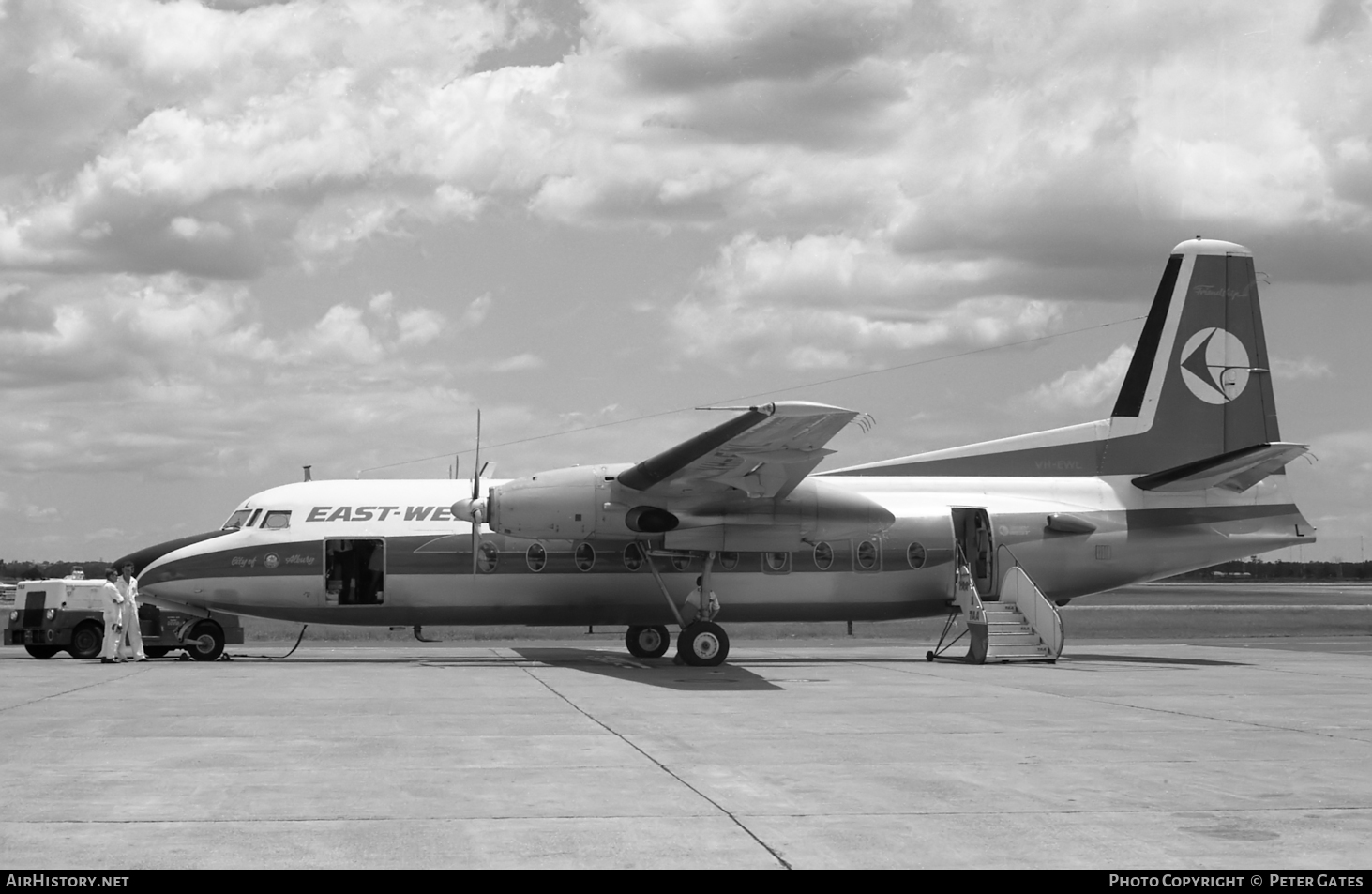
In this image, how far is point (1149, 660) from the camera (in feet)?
80.2

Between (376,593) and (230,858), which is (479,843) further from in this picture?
(376,593)

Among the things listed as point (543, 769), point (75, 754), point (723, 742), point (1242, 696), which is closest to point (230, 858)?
point (543, 769)

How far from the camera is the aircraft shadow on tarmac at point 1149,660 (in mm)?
23547

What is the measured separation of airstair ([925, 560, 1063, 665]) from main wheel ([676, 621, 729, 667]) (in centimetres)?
471

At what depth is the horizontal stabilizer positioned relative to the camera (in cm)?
2291

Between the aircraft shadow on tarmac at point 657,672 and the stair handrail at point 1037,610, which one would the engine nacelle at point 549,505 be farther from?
the stair handrail at point 1037,610

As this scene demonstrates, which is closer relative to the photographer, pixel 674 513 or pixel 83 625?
pixel 674 513

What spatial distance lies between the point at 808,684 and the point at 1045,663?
6.76m

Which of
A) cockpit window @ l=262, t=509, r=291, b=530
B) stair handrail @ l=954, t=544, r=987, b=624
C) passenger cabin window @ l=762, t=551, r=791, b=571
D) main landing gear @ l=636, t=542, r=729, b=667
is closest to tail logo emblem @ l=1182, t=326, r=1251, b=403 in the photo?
stair handrail @ l=954, t=544, r=987, b=624

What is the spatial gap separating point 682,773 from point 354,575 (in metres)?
14.3

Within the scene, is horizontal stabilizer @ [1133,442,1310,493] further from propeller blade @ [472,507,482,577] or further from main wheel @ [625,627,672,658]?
propeller blade @ [472,507,482,577]

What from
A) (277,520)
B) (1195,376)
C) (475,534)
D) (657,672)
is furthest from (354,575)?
(1195,376)

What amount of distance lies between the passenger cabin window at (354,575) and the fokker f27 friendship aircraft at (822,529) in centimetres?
3

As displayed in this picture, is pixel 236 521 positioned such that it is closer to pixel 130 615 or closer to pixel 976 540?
pixel 130 615
